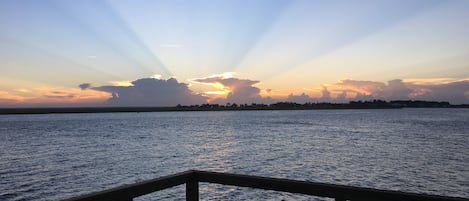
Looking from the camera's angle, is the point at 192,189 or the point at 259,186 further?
the point at 192,189

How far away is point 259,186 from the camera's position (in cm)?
410

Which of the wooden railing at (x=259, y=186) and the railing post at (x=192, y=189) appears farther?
the railing post at (x=192, y=189)

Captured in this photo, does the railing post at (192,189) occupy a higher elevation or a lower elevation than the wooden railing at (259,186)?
lower

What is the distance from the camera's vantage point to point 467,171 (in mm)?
28266

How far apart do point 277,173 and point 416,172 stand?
1033 centimetres

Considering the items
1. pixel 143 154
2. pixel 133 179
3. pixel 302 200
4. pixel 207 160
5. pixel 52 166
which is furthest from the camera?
pixel 143 154

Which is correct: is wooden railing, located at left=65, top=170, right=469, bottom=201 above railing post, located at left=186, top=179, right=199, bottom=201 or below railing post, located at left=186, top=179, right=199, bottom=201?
above

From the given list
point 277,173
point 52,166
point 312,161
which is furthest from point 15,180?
point 312,161

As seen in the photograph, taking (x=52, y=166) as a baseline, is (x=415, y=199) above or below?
above

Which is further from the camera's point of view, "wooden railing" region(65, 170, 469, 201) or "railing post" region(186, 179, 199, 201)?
"railing post" region(186, 179, 199, 201)

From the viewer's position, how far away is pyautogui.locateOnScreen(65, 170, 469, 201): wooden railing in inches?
133

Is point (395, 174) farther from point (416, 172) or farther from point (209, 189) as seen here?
point (209, 189)

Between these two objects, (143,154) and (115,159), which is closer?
(115,159)

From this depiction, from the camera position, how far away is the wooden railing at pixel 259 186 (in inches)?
133
